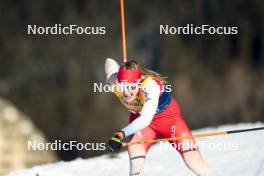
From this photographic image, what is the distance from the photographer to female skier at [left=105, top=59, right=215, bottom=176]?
14.2 feet

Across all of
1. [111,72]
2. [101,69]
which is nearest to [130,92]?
[111,72]

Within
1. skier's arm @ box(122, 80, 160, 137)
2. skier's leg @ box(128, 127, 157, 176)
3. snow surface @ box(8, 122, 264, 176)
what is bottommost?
snow surface @ box(8, 122, 264, 176)

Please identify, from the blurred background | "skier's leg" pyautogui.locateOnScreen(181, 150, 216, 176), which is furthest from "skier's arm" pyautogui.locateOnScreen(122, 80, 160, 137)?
the blurred background

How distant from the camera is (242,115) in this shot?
309 inches

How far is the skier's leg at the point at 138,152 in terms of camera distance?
4.60 meters

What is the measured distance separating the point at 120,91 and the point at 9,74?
4.16m

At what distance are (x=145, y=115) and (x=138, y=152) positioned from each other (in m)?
0.42

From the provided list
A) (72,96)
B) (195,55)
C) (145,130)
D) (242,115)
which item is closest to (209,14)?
(195,55)

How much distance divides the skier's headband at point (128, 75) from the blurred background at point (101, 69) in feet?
11.1

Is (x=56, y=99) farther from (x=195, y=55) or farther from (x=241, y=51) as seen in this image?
(x=241, y=51)

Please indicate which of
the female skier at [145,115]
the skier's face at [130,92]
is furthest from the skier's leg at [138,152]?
the skier's face at [130,92]

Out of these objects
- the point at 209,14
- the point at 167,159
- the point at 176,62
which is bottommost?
the point at 167,159

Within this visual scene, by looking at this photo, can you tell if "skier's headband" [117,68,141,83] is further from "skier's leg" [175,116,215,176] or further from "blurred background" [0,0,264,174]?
"blurred background" [0,0,264,174]

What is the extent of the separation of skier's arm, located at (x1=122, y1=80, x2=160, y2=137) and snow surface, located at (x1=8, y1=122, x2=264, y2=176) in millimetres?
1562
